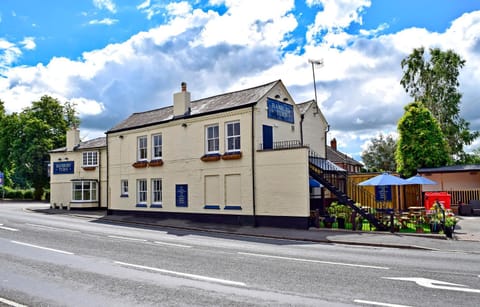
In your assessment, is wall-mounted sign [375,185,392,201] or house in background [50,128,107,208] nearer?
wall-mounted sign [375,185,392,201]

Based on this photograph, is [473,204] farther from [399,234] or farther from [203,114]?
[203,114]

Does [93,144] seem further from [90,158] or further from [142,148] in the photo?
[142,148]

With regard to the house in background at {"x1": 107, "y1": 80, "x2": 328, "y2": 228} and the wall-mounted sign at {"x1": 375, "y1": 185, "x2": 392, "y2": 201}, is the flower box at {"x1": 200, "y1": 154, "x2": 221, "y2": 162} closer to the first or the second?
the house in background at {"x1": 107, "y1": 80, "x2": 328, "y2": 228}

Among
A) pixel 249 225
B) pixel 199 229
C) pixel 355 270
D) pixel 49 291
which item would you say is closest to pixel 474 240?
pixel 355 270

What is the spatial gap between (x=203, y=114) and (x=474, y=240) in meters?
14.7

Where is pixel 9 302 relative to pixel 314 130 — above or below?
below

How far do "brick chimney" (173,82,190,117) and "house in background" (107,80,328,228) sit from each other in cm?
6

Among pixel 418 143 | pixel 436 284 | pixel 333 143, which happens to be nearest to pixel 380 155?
pixel 333 143

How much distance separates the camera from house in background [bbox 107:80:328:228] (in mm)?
20234

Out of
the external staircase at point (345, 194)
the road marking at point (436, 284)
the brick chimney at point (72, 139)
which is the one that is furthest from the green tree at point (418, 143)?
the brick chimney at point (72, 139)

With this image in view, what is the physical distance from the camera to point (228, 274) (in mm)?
9156

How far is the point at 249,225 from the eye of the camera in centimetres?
2106

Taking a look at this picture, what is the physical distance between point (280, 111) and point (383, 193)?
32.1 feet

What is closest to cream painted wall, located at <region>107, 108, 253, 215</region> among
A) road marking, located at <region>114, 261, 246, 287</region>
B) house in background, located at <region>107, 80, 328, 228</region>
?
house in background, located at <region>107, 80, 328, 228</region>
